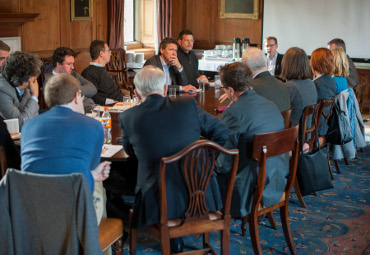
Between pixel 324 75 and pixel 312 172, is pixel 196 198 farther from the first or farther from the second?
pixel 324 75

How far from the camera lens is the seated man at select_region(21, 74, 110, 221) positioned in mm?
2447

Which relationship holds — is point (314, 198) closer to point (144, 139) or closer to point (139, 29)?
point (144, 139)

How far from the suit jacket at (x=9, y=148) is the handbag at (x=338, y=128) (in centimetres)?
296

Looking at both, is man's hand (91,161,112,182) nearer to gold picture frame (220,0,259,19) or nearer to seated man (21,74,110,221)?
seated man (21,74,110,221)

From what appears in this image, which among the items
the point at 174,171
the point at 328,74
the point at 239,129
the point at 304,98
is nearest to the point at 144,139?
the point at 174,171

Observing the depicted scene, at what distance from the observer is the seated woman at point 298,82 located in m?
4.48

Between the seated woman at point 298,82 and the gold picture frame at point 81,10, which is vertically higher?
the gold picture frame at point 81,10

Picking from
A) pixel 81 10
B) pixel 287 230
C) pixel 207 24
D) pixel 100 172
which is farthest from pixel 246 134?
pixel 207 24

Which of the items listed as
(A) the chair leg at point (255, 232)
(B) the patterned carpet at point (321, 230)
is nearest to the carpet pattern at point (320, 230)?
(B) the patterned carpet at point (321, 230)

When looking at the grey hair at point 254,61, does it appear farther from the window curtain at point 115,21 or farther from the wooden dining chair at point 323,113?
the window curtain at point 115,21

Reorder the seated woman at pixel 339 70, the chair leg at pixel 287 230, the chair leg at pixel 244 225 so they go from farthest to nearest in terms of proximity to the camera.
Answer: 1. the seated woman at pixel 339 70
2. the chair leg at pixel 244 225
3. the chair leg at pixel 287 230

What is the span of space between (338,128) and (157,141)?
259 cm

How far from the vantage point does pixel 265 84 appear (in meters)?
3.99

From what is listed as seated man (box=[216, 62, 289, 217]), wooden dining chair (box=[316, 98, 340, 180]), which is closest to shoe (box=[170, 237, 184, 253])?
seated man (box=[216, 62, 289, 217])
